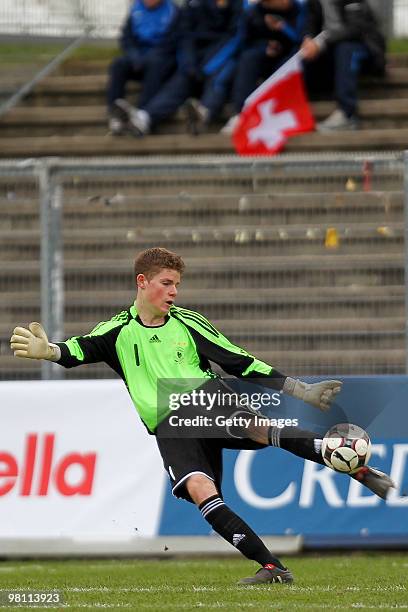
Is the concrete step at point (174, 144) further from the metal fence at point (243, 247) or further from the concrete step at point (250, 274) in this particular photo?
the concrete step at point (250, 274)

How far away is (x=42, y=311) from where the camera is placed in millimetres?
11867

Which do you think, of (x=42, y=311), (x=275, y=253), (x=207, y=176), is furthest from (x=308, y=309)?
(x=42, y=311)

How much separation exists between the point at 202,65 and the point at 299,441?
25.7 ft

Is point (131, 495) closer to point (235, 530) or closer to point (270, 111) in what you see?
point (235, 530)

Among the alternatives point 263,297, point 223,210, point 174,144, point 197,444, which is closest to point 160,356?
point 197,444

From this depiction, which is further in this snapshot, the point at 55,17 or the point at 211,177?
the point at 55,17

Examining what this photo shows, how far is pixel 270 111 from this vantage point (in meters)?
14.8

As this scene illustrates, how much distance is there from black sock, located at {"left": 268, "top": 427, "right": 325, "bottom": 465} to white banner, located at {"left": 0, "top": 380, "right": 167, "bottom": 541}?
274 cm

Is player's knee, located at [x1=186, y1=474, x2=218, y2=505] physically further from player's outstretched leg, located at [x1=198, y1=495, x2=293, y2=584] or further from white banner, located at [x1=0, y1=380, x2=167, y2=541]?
white banner, located at [x1=0, y1=380, x2=167, y2=541]

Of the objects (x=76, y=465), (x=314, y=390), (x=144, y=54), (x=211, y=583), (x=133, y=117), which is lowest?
(x=211, y=583)

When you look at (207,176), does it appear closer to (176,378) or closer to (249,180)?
(249,180)

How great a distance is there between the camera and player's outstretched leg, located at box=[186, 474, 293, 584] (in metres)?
8.09

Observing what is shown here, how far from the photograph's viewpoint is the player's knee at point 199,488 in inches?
322

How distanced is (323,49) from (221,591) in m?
7.89
